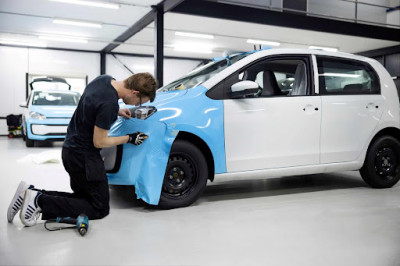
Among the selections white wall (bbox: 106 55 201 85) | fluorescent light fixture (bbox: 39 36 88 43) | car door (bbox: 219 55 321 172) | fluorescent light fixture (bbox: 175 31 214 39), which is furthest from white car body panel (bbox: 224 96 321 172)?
white wall (bbox: 106 55 201 85)

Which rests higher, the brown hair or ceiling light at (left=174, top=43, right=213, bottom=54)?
ceiling light at (left=174, top=43, right=213, bottom=54)

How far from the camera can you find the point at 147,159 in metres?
3.12

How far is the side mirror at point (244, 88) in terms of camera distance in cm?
341

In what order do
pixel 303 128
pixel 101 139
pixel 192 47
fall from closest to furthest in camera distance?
pixel 101 139
pixel 303 128
pixel 192 47

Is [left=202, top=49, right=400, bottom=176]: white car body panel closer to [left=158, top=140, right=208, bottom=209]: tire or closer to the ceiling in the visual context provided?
[left=158, top=140, right=208, bottom=209]: tire

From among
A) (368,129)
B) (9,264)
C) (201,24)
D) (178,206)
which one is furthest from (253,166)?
(201,24)

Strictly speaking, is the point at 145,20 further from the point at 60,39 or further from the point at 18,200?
the point at 18,200

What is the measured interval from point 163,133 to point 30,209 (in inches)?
47.4

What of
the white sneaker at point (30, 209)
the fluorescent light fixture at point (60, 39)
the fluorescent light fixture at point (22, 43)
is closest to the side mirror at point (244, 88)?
the white sneaker at point (30, 209)

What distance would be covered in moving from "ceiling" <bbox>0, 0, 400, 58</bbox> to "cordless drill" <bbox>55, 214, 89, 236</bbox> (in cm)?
757

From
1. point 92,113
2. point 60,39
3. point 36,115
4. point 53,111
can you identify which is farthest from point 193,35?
point 92,113

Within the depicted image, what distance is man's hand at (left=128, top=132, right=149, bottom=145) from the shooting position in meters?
3.08

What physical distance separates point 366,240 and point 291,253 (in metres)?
0.65

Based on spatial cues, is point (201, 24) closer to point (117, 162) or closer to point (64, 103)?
point (64, 103)
